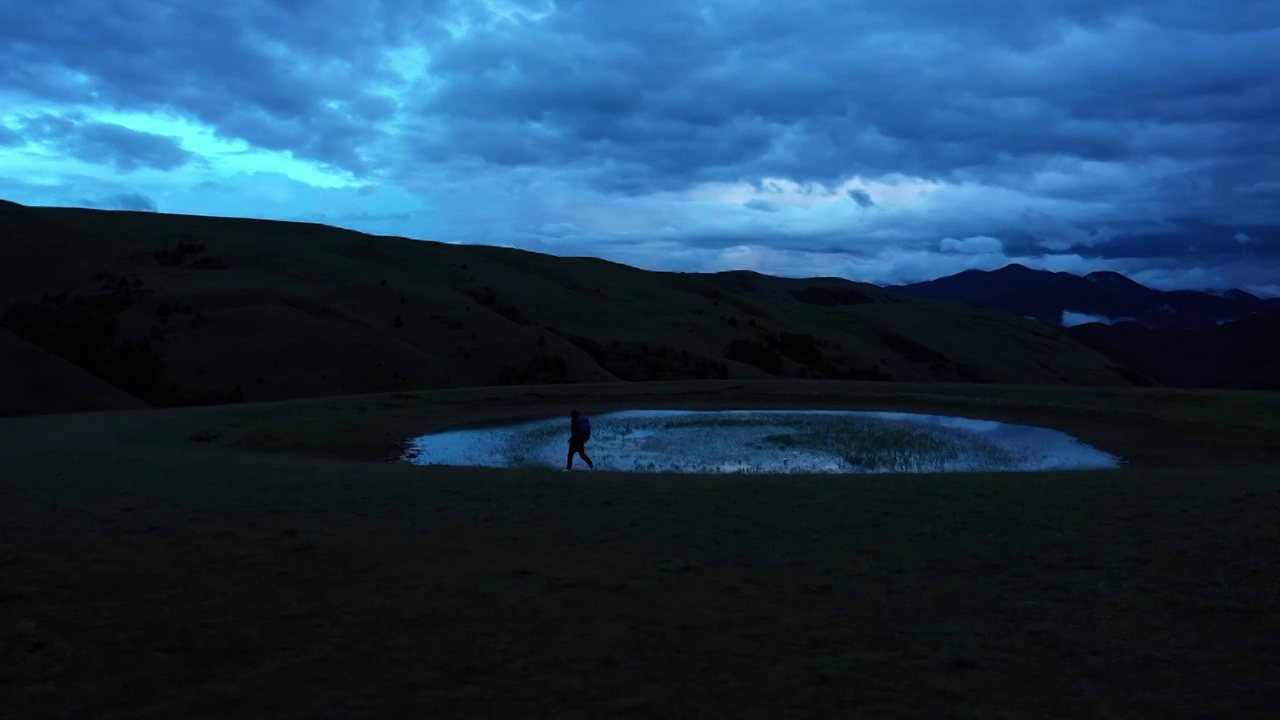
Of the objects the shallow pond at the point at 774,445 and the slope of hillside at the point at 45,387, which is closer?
the shallow pond at the point at 774,445

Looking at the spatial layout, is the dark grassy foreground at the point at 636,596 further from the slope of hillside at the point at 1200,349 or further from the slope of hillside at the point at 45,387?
the slope of hillside at the point at 1200,349

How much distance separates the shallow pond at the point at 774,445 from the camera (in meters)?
19.5

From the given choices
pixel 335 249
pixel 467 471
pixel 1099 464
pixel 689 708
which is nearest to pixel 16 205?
pixel 335 249

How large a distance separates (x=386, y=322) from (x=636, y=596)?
49058 mm

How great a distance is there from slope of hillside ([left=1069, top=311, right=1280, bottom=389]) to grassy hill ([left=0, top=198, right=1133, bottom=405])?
19.7 metres

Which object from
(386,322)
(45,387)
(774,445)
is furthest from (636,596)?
(386,322)

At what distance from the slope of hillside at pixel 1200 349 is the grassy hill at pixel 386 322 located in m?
19.7

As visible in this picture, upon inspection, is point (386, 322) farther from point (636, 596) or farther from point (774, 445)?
point (636, 596)

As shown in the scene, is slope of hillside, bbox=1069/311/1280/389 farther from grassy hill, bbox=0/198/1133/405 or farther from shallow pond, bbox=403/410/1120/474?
shallow pond, bbox=403/410/1120/474

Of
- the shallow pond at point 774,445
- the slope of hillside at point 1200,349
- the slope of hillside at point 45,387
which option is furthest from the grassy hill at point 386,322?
the slope of hillside at point 1200,349

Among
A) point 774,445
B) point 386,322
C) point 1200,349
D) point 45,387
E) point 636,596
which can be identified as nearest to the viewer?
point 636,596

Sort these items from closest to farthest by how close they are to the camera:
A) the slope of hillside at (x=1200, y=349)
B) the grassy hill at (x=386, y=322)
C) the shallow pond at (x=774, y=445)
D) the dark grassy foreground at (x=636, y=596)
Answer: the dark grassy foreground at (x=636, y=596), the shallow pond at (x=774, y=445), the grassy hill at (x=386, y=322), the slope of hillside at (x=1200, y=349)

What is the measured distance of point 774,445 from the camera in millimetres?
22594

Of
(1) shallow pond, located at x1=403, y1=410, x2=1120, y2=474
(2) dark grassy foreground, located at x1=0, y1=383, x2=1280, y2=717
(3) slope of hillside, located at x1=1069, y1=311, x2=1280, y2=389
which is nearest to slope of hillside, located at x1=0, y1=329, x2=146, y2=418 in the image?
(1) shallow pond, located at x1=403, y1=410, x2=1120, y2=474
